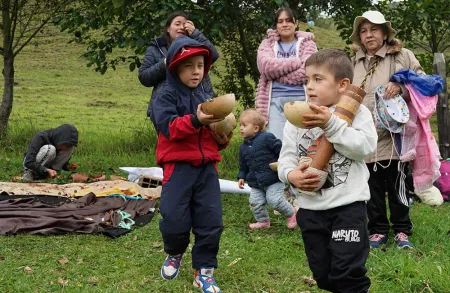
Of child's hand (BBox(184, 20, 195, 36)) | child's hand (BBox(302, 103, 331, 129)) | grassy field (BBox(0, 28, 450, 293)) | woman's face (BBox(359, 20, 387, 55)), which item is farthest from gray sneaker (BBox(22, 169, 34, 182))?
child's hand (BBox(302, 103, 331, 129))

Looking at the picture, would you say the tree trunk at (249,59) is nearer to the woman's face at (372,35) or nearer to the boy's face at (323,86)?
the woman's face at (372,35)

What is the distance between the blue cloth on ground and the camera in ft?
17.4

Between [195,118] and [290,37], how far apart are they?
3.00m

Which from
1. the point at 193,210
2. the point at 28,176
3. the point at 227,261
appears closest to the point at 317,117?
the point at 193,210

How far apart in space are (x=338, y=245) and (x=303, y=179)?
41 centimetres

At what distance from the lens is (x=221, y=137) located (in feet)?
→ 14.0

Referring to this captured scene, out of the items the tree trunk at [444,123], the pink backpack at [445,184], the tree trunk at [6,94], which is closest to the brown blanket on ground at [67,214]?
the pink backpack at [445,184]

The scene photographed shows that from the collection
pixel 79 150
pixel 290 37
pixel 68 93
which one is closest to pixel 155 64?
pixel 290 37

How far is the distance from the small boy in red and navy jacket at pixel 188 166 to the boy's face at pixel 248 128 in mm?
1667

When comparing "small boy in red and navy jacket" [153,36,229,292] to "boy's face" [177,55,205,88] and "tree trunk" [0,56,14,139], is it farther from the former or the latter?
"tree trunk" [0,56,14,139]

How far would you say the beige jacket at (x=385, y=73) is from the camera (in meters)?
5.43

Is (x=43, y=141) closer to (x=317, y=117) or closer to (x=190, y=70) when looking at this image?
(x=190, y=70)

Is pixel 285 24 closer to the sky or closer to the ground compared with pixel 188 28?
closer to the sky

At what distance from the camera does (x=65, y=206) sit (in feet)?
21.8
